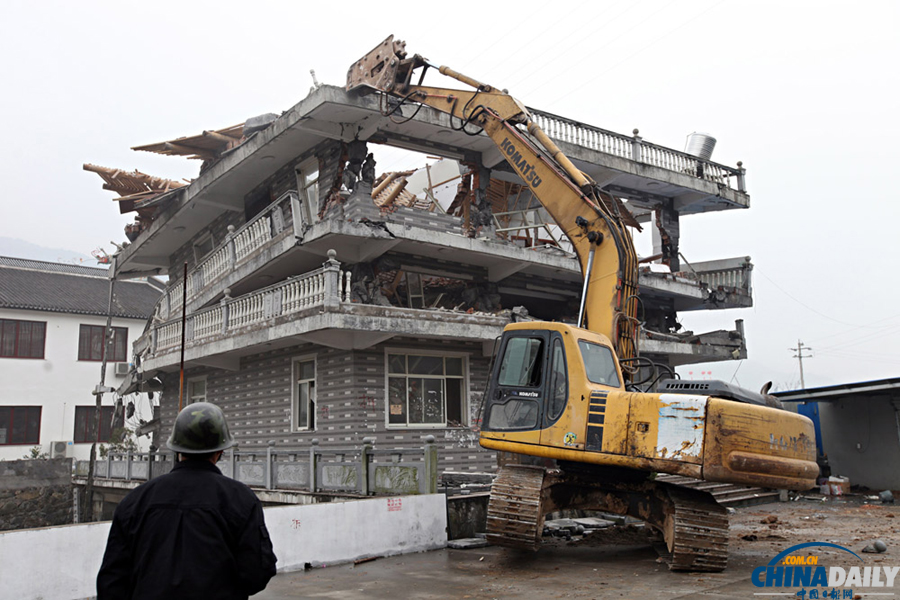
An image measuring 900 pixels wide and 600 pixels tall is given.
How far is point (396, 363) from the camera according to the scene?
62.1 ft

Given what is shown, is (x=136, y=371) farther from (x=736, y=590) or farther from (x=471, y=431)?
(x=736, y=590)

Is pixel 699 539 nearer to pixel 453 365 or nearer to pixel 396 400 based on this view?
pixel 396 400

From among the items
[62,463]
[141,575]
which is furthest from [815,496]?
[62,463]

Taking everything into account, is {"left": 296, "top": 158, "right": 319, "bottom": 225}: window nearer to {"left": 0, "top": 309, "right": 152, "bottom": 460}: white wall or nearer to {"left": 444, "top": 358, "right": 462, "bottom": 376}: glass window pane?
{"left": 444, "top": 358, "right": 462, "bottom": 376}: glass window pane

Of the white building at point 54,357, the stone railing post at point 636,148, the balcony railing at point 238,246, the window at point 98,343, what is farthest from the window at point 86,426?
the stone railing post at point 636,148

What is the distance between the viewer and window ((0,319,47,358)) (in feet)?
117

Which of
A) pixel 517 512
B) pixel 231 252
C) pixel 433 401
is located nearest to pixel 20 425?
pixel 231 252

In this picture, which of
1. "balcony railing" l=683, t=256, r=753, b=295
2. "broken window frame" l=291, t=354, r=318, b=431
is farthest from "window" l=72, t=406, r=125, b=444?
"balcony railing" l=683, t=256, r=753, b=295

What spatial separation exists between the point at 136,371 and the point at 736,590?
22592 millimetres

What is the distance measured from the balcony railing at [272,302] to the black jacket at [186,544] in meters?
12.9

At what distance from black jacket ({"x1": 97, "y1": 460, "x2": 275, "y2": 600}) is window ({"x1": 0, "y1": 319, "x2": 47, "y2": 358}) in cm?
3750

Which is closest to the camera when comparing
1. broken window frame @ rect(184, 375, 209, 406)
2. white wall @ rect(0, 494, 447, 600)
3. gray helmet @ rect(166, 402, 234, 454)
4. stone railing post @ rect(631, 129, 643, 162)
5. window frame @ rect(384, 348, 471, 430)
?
gray helmet @ rect(166, 402, 234, 454)

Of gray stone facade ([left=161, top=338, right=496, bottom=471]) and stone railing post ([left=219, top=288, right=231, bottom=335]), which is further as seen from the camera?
stone railing post ([left=219, top=288, right=231, bottom=335])

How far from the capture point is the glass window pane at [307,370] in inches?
774
